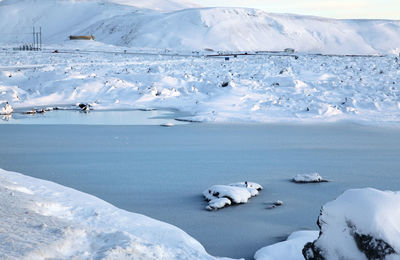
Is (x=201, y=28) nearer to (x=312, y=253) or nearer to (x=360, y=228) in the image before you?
(x=312, y=253)

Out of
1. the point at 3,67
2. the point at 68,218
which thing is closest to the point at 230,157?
the point at 68,218

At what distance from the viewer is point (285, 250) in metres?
3.76

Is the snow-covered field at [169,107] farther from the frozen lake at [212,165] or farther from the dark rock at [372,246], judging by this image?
the frozen lake at [212,165]

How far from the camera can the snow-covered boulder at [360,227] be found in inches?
110

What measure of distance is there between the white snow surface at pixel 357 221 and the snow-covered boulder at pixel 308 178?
2849 millimetres

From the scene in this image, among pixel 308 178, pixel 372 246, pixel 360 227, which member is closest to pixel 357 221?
pixel 360 227

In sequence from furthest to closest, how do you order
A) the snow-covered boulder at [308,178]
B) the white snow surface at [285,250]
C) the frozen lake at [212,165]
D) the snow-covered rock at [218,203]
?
the snow-covered boulder at [308,178]
the snow-covered rock at [218,203]
the frozen lake at [212,165]
the white snow surface at [285,250]

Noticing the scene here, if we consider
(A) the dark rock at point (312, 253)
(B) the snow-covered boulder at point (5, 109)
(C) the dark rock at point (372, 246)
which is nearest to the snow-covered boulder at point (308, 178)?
(A) the dark rock at point (312, 253)

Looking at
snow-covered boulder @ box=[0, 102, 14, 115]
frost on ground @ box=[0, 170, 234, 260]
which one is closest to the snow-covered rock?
frost on ground @ box=[0, 170, 234, 260]

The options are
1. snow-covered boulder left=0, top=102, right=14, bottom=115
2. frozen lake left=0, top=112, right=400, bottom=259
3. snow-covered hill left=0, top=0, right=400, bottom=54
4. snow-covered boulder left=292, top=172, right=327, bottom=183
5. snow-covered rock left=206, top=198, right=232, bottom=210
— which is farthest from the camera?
snow-covered hill left=0, top=0, right=400, bottom=54

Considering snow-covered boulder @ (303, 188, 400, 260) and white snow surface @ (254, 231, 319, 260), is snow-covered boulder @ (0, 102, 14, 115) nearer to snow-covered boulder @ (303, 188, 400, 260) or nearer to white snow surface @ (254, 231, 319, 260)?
white snow surface @ (254, 231, 319, 260)

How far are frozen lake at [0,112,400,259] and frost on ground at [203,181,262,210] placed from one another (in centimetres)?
8

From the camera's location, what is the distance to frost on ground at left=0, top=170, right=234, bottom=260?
3033 mm

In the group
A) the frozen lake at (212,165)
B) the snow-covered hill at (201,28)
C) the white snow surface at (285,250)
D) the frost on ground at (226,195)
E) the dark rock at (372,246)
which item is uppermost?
the dark rock at (372,246)
